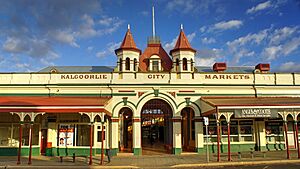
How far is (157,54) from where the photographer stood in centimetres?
2600

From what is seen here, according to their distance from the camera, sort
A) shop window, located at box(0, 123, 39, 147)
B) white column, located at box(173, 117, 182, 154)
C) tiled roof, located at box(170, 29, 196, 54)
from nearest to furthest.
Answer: shop window, located at box(0, 123, 39, 147) → white column, located at box(173, 117, 182, 154) → tiled roof, located at box(170, 29, 196, 54)

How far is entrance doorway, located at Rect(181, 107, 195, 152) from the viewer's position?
23214 millimetres

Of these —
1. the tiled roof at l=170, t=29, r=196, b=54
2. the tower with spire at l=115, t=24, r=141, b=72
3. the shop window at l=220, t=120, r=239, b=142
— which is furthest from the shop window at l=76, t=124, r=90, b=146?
the shop window at l=220, t=120, r=239, b=142

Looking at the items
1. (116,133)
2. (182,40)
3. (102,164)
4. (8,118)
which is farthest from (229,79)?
(8,118)

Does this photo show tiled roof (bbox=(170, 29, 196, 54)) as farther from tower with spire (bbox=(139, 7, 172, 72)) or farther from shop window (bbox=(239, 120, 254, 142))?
shop window (bbox=(239, 120, 254, 142))

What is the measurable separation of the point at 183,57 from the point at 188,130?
6.56m

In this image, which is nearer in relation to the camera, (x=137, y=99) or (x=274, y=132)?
(x=137, y=99)

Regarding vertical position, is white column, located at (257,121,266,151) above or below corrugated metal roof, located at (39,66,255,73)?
below

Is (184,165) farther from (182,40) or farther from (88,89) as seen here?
(182,40)

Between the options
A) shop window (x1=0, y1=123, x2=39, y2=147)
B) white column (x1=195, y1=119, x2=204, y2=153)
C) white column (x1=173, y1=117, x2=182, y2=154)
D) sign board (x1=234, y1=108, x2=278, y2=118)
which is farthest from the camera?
white column (x1=195, y1=119, x2=204, y2=153)

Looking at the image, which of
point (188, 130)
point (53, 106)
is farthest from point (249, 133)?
point (53, 106)

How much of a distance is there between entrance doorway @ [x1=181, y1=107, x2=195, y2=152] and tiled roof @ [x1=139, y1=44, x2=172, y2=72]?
15.9 ft

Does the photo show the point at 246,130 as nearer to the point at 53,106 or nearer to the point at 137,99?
the point at 137,99

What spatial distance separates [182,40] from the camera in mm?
23812
